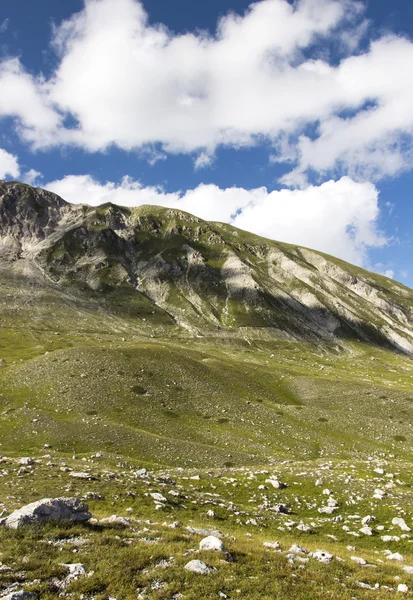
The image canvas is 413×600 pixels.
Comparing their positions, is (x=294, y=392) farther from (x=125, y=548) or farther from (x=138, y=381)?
(x=125, y=548)

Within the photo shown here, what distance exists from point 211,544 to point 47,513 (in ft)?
24.7

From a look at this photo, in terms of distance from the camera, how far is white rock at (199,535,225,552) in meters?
15.4

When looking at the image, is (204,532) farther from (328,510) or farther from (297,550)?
(328,510)

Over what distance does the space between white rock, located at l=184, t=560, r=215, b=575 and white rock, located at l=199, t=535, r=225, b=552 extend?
1709mm

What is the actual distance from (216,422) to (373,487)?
30.3m

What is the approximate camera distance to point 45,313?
18562 cm

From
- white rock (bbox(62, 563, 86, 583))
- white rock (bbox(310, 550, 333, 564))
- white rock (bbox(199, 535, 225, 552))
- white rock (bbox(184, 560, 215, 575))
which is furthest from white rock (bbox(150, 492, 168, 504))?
white rock (bbox(62, 563, 86, 583))

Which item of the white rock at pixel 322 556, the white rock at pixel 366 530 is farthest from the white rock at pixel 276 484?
the white rock at pixel 322 556

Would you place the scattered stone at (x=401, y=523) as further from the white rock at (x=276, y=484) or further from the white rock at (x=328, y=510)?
the white rock at (x=276, y=484)

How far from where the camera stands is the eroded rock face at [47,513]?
15883 millimetres

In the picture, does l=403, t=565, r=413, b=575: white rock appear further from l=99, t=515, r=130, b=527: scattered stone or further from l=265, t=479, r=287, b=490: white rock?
l=265, t=479, r=287, b=490: white rock

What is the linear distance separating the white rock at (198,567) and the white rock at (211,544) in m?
Result: 1.71

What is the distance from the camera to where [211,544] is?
15.7m

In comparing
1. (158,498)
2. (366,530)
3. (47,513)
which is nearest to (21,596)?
(47,513)
